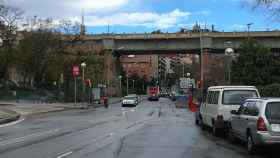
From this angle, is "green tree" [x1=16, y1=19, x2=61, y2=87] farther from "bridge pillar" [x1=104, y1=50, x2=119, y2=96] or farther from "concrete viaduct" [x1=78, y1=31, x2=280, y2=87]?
"bridge pillar" [x1=104, y1=50, x2=119, y2=96]

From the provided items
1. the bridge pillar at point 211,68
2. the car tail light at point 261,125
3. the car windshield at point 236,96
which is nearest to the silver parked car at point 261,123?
the car tail light at point 261,125

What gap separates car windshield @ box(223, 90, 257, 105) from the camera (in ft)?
71.8

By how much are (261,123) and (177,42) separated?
82.2 metres

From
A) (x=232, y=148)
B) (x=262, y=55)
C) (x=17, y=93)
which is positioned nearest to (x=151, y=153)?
(x=232, y=148)

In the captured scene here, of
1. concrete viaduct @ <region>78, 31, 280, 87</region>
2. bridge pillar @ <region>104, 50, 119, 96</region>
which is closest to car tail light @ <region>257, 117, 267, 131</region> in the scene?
concrete viaduct @ <region>78, 31, 280, 87</region>

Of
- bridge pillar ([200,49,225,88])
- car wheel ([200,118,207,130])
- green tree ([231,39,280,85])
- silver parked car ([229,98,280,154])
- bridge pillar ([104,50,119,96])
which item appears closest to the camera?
silver parked car ([229,98,280,154])

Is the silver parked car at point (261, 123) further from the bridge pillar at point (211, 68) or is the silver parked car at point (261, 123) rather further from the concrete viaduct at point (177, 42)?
the bridge pillar at point (211, 68)

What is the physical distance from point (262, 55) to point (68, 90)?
33.1 m

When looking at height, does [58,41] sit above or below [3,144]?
above

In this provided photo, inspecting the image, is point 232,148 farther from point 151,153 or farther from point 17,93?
point 17,93

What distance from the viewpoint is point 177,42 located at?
96938 mm

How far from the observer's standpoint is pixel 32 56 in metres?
84.9

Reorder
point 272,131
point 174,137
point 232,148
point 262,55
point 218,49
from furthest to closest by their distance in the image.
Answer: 1. point 218,49
2. point 262,55
3. point 174,137
4. point 232,148
5. point 272,131

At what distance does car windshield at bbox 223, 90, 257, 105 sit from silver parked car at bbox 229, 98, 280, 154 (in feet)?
15.3
